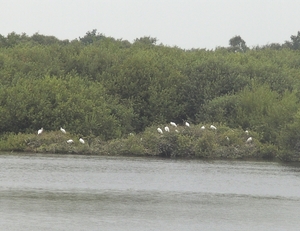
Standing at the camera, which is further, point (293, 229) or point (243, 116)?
point (243, 116)

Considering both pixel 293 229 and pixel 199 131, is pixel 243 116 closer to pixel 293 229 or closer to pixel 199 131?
pixel 199 131

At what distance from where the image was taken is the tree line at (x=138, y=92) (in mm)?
65250

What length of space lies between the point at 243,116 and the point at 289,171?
18.9 metres

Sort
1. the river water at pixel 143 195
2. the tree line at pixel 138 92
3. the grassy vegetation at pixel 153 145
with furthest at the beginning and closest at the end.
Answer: the tree line at pixel 138 92
the grassy vegetation at pixel 153 145
the river water at pixel 143 195

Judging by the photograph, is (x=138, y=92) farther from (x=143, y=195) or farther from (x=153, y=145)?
(x=143, y=195)

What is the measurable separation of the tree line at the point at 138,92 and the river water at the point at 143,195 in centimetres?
1024

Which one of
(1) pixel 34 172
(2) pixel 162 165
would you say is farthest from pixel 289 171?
(1) pixel 34 172

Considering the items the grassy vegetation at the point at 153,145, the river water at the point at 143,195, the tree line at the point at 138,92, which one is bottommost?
the river water at the point at 143,195

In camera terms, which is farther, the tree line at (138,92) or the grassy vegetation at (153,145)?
the tree line at (138,92)

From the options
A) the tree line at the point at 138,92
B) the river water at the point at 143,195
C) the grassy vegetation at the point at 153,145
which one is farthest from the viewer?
the tree line at the point at 138,92

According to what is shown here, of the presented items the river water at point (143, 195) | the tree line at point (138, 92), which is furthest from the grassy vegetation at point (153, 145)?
the river water at point (143, 195)

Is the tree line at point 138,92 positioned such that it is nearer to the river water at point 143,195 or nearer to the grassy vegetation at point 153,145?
the grassy vegetation at point 153,145

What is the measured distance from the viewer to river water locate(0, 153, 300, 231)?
98.3ft

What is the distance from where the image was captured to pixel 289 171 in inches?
2046
